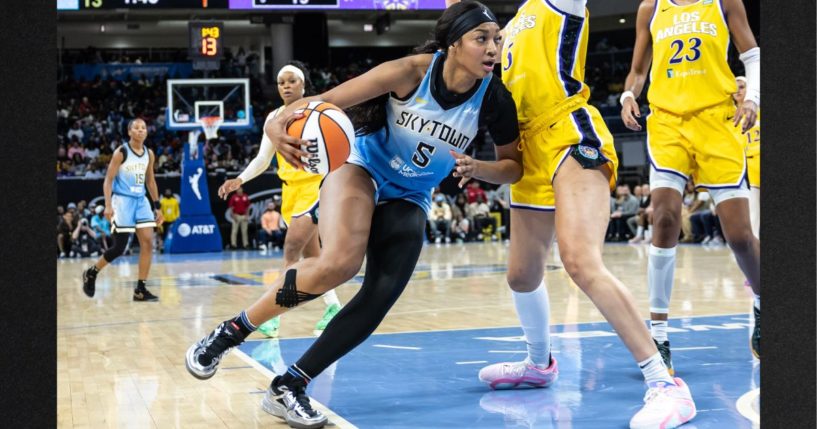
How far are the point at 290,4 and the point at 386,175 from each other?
16.0m

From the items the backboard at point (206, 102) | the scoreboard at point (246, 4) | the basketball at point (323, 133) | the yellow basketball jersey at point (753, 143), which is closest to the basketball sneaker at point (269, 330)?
the basketball at point (323, 133)

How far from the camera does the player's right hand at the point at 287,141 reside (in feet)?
10.8

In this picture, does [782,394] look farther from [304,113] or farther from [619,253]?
[619,253]

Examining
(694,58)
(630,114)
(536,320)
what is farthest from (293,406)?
(694,58)

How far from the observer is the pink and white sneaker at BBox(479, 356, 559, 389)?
438 cm

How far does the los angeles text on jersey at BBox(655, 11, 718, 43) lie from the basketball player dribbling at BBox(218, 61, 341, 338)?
2.53 metres

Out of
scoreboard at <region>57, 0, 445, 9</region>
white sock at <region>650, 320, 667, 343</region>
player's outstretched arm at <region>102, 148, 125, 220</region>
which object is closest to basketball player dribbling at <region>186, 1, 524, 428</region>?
white sock at <region>650, 320, 667, 343</region>

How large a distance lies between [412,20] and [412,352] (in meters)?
28.8

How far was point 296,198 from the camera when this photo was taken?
6.86 m

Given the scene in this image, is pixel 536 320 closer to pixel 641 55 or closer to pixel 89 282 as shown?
pixel 641 55

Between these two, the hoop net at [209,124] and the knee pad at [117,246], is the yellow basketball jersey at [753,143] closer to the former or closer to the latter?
the knee pad at [117,246]

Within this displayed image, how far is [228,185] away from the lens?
5477mm

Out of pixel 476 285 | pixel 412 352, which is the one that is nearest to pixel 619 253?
pixel 476 285

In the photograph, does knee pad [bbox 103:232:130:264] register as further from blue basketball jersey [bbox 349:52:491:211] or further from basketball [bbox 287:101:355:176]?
basketball [bbox 287:101:355:176]
